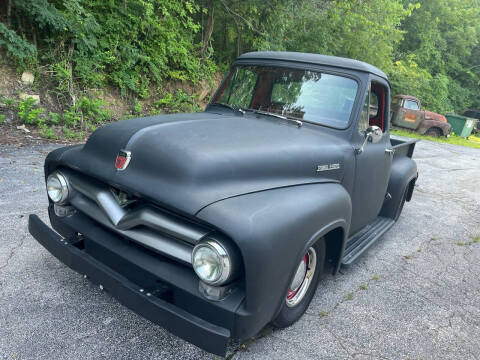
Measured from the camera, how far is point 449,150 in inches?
531

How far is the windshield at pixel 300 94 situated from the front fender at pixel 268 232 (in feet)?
3.44

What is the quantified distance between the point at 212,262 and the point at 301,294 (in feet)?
3.65

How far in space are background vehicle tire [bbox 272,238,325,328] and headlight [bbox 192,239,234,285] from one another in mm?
851

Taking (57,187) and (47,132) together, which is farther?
(47,132)

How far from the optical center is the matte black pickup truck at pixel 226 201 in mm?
1813

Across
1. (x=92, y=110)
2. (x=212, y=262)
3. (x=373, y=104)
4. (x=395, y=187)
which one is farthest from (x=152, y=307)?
(x=92, y=110)

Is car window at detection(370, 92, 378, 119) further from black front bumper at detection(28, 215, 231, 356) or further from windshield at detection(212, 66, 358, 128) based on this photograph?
black front bumper at detection(28, 215, 231, 356)

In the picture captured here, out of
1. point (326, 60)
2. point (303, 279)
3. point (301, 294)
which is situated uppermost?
point (326, 60)

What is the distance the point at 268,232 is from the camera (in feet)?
5.98

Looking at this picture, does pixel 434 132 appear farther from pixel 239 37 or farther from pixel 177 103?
pixel 177 103

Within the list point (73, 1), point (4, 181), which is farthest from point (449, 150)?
point (4, 181)

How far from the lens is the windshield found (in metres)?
3.05

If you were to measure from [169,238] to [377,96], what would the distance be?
8.76 ft

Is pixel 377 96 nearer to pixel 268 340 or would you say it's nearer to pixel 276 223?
pixel 276 223
